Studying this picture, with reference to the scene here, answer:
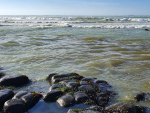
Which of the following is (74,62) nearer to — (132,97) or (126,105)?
(132,97)

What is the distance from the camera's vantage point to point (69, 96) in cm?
532

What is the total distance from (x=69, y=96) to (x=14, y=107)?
1735mm

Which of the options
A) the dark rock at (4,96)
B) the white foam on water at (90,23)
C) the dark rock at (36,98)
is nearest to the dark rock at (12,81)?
the dark rock at (4,96)

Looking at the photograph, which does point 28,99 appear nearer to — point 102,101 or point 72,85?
point 72,85

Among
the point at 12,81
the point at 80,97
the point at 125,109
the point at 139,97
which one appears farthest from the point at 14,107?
the point at 139,97

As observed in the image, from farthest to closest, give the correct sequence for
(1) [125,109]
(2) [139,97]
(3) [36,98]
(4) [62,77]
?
(4) [62,77] → (2) [139,97] → (3) [36,98] → (1) [125,109]

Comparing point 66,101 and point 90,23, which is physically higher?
point 90,23

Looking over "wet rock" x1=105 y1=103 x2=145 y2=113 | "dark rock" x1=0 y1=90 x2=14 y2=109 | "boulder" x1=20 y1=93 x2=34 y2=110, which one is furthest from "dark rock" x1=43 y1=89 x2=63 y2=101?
"wet rock" x1=105 y1=103 x2=145 y2=113

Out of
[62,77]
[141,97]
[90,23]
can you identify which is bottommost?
[141,97]

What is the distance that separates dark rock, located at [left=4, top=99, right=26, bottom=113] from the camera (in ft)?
15.2

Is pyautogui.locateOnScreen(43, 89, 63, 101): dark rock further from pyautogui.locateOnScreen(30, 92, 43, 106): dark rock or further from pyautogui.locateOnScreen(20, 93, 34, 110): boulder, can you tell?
pyautogui.locateOnScreen(20, 93, 34, 110): boulder

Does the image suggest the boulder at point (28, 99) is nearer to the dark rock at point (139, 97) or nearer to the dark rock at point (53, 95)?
the dark rock at point (53, 95)

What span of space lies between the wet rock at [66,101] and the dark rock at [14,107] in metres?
1.13

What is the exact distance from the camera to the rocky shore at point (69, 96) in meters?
4.68
